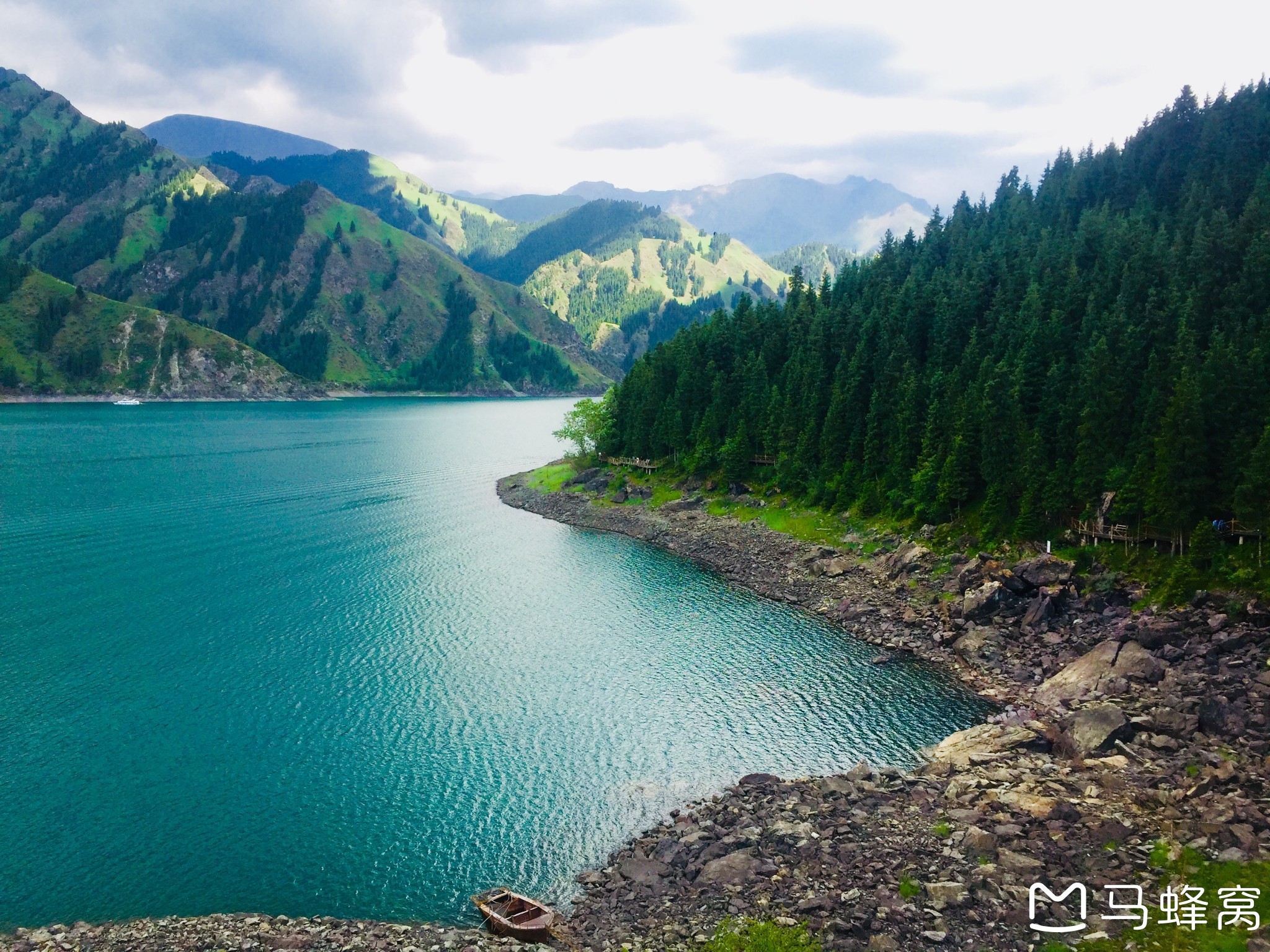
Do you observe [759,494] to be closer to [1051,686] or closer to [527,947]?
[1051,686]

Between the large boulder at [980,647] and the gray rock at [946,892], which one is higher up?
the large boulder at [980,647]

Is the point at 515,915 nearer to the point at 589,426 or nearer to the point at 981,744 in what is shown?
the point at 981,744

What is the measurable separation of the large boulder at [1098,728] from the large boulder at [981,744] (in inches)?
91.0

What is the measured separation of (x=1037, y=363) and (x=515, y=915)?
265ft

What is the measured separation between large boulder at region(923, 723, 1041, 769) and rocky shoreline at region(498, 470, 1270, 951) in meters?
0.16

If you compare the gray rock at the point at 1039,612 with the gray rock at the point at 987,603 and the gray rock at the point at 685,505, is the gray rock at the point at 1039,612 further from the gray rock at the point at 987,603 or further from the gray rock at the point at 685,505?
the gray rock at the point at 685,505

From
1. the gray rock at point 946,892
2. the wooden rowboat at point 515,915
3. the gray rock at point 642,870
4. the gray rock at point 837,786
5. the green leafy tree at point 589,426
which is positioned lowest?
the wooden rowboat at point 515,915

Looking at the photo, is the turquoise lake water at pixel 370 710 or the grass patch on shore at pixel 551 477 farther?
the grass patch on shore at pixel 551 477

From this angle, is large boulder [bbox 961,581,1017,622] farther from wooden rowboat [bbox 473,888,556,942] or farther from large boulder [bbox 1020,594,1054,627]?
wooden rowboat [bbox 473,888,556,942]

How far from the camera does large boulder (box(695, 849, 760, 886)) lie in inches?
1351

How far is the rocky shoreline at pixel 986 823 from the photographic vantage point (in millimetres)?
31250

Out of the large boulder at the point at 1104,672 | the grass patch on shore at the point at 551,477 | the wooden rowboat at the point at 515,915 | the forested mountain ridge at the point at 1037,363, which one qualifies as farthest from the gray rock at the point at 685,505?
the wooden rowboat at the point at 515,915

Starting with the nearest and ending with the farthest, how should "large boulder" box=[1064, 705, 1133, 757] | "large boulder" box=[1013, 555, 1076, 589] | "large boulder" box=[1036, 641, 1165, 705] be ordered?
"large boulder" box=[1064, 705, 1133, 757] < "large boulder" box=[1036, 641, 1165, 705] < "large boulder" box=[1013, 555, 1076, 589]

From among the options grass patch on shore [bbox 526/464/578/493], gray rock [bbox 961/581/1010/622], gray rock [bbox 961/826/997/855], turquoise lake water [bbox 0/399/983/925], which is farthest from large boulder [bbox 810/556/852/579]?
grass patch on shore [bbox 526/464/578/493]
